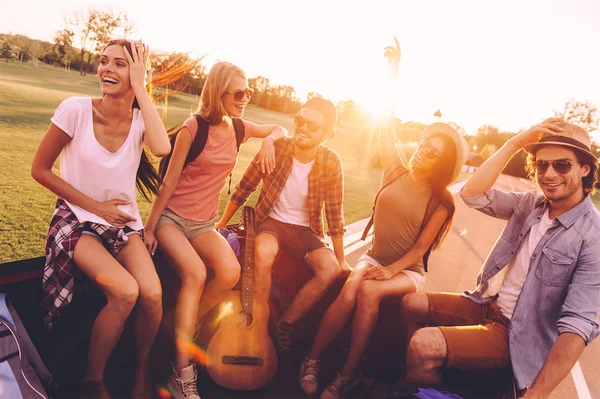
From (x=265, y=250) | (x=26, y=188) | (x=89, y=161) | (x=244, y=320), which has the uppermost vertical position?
(x=89, y=161)

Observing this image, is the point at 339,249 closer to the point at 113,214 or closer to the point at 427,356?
the point at 427,356

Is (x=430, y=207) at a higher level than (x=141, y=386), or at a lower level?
higher

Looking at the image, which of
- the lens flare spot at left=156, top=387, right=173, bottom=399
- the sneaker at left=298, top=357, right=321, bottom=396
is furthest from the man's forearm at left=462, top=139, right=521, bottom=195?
the lens flare spot at left=156, top=387, right=173, bottom=399

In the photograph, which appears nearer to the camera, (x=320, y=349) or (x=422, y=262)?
Result: (x=320, y=349)

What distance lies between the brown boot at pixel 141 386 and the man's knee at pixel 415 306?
1904 mm

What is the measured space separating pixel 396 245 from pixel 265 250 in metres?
1.10

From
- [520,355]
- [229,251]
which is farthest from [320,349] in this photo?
[520,355]

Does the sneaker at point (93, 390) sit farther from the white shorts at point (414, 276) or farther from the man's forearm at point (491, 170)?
the man's forearm at point (491, 170)

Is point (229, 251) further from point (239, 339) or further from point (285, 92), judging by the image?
point (285, 92)

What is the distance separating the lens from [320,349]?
126 inches

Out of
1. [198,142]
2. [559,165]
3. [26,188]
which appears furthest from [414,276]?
[26,188]

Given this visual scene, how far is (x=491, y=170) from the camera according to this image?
3055mm

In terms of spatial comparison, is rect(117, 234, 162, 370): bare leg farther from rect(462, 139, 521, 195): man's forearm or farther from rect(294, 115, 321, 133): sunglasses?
rect(462, 139, 521, 195): man's forearm

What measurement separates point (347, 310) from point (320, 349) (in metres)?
0.38
